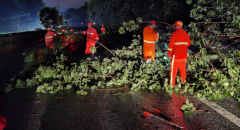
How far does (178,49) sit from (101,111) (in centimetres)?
237

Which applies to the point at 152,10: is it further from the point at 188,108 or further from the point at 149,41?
the point at 188,108

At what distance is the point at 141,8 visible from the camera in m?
20.1

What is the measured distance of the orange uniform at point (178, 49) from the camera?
4082 mm

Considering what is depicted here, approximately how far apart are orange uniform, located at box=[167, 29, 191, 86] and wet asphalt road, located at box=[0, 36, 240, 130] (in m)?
0.68

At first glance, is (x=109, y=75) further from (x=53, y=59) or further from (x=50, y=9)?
(x=50, y=9)

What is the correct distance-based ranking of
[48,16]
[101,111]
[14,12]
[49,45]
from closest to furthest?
[101,111], [49,45], [48,16], [14,12]

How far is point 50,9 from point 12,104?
1448 inches

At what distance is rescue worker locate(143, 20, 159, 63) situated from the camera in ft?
17.7

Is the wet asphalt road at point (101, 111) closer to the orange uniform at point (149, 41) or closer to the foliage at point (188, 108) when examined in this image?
the foliage at point (188, 108)

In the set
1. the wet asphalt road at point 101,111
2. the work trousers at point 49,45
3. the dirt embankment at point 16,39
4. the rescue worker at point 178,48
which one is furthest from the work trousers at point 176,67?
the dirt embankment at point 16,39

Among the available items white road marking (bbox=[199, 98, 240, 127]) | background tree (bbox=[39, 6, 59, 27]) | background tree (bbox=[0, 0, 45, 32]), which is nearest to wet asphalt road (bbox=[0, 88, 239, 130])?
white road marking (bbox=[199, 98, 240, 127])

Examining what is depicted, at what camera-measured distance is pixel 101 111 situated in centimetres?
334

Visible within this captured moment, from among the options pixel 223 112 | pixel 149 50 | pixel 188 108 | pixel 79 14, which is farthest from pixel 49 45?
pixel 79 14

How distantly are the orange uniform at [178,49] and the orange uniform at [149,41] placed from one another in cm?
133
